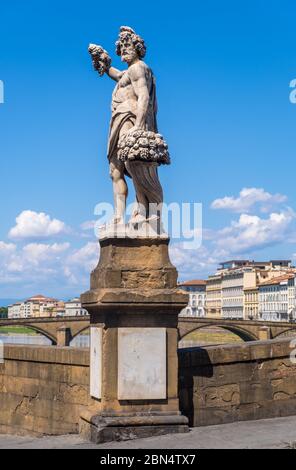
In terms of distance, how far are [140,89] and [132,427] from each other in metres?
3.51

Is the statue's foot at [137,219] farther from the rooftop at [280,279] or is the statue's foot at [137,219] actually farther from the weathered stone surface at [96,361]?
the rooftop at [280,279]

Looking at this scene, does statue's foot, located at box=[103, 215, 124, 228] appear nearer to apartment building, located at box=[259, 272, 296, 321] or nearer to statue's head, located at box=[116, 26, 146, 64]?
statue's head, located at box=[116, 26, 146, 64]

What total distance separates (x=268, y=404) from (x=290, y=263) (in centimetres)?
18078

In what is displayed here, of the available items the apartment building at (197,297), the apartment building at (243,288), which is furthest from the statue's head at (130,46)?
the apartment building at (197,297)

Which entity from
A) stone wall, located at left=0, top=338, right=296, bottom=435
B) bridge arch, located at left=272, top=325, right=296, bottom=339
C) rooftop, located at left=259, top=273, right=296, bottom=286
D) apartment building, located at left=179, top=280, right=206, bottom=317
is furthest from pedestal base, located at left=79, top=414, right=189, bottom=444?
apartment building, located at left=179, top=280, right=206, bottom=317

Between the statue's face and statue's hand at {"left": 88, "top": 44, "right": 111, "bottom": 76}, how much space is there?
334mm

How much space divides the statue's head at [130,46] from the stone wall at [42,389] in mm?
3583

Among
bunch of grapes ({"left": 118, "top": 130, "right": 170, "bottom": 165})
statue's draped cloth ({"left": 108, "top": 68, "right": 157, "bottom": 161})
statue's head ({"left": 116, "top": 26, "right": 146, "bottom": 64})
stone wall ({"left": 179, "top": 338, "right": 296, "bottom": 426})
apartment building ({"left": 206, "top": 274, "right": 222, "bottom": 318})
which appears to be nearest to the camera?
bunch of grapes ({"left": 118, "top": 130, "right": 170, "bottom": 165})

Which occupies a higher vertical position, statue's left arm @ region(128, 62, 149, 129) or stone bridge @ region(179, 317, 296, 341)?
statue's left arm @ region(128, 62, 149, 129)

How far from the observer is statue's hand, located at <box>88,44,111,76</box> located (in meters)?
9.38

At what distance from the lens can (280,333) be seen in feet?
250

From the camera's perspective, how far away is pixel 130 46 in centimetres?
905

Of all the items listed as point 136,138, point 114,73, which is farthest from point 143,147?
point 114,73

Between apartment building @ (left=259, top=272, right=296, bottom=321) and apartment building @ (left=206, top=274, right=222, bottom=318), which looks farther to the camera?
apartment building @ (left=206, top=274, right=222, bottom=318)
